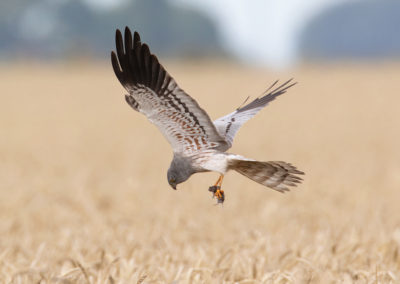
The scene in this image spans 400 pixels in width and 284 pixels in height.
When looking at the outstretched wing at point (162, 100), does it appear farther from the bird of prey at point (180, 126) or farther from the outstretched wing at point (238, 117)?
the outstretched wing at point (238, 117)

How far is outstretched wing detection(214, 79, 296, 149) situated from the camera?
278 cm

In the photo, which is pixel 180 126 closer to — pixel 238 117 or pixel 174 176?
pixel 174 176

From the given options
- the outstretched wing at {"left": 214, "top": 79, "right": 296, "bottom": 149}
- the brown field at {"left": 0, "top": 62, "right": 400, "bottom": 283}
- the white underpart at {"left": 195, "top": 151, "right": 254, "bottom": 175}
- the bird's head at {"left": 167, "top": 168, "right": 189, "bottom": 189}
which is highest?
the outstretched wing at {"left": 214, "top": 79, "right": 296, "bottom": 149}

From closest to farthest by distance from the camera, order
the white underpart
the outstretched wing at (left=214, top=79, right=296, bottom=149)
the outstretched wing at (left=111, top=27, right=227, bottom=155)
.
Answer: the white underpart
the outstretched wing at (left=111, top=27, right=227, bottom=155)
the outstretched wing at (left=214, top=79, right=296, bottom=149)

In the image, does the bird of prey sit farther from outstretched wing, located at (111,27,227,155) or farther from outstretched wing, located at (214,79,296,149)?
outstretched wing, located at (214,79,296,149)

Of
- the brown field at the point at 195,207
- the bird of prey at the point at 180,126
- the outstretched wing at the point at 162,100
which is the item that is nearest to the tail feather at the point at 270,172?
the bird of prey at the point at 180,126

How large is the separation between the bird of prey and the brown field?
1.45m

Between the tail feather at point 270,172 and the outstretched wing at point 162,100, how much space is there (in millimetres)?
130

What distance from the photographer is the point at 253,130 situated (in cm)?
1720

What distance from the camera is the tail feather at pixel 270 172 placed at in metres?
2.32

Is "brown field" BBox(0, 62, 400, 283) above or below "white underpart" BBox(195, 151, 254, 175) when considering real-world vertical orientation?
below

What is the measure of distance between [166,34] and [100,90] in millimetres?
145573

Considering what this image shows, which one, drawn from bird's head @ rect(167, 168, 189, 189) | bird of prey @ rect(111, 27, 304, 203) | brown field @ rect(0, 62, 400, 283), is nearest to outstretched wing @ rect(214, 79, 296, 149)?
bird of prey @ rect(111, 27, 304, 203)

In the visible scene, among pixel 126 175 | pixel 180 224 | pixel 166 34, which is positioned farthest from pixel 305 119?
pixel 166 34
